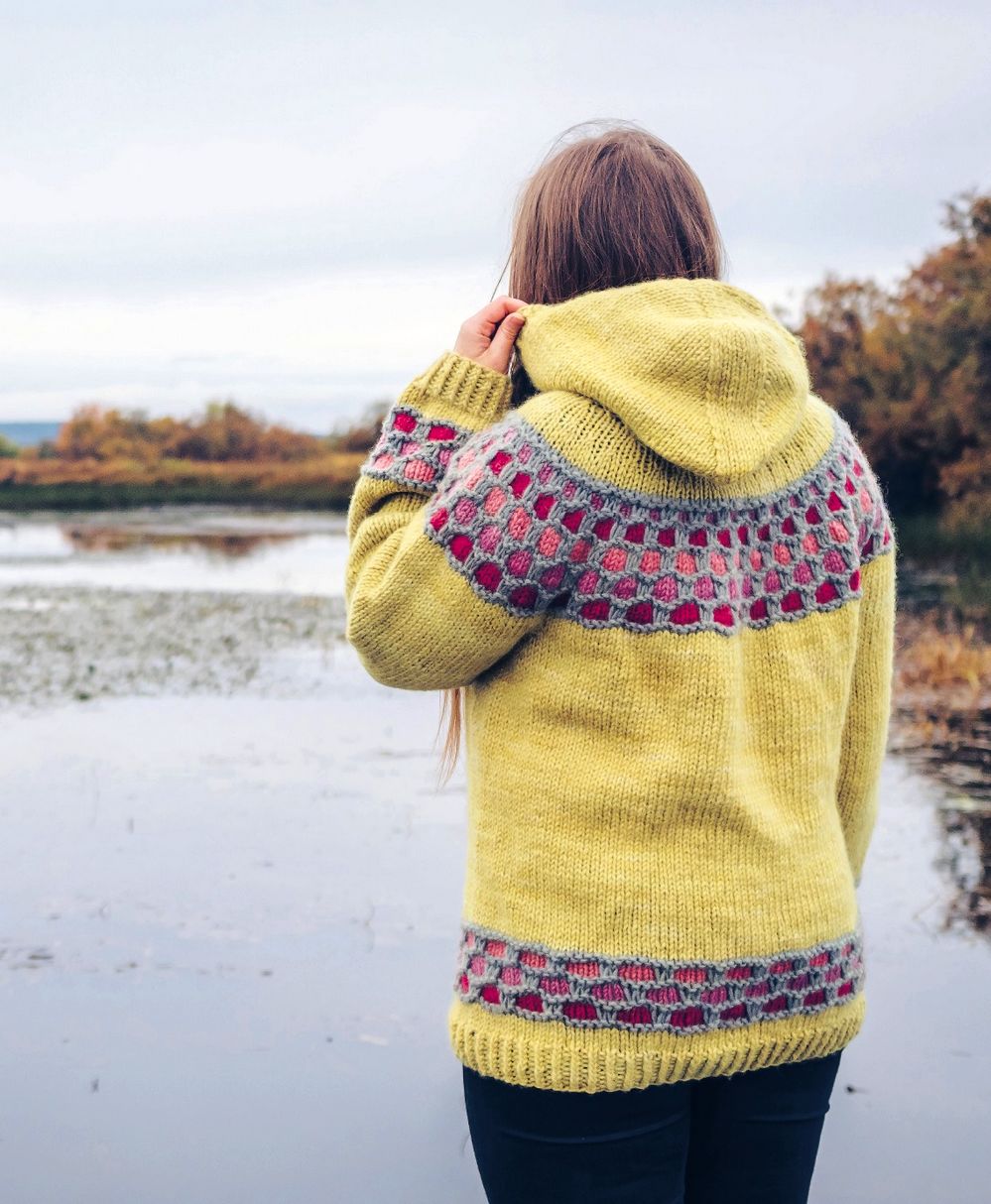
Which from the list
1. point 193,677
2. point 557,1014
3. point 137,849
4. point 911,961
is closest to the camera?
point 557,1014

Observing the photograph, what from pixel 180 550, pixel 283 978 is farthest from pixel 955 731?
pixel 180 550

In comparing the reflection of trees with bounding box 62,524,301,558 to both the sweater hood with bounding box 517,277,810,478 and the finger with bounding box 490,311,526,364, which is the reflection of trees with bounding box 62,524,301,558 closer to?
the finger with bounding box 490,311,526,364

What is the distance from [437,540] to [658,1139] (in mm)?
718

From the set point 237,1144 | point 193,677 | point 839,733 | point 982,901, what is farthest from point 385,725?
point 839,733

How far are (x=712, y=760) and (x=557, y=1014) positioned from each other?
1.07 feet

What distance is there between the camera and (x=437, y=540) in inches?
Answer: 63.3

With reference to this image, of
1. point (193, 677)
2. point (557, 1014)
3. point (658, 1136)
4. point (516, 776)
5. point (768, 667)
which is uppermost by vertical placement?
point (768, 667)

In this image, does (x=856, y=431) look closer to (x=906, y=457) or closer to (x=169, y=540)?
(x=906, y=457)

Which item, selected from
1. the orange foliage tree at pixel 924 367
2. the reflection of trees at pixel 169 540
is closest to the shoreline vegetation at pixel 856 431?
the orange foliage tree at pixel 924 367

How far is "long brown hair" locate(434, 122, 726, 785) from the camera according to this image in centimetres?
173

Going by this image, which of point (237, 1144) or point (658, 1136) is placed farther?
point (237, 1144)

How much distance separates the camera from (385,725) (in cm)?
783

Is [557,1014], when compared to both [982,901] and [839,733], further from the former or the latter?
[982,901]

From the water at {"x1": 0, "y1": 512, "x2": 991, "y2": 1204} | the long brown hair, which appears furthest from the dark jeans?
the water at {"x1": 0, "y1": 512, "x2": 991, "y2": 1204}
